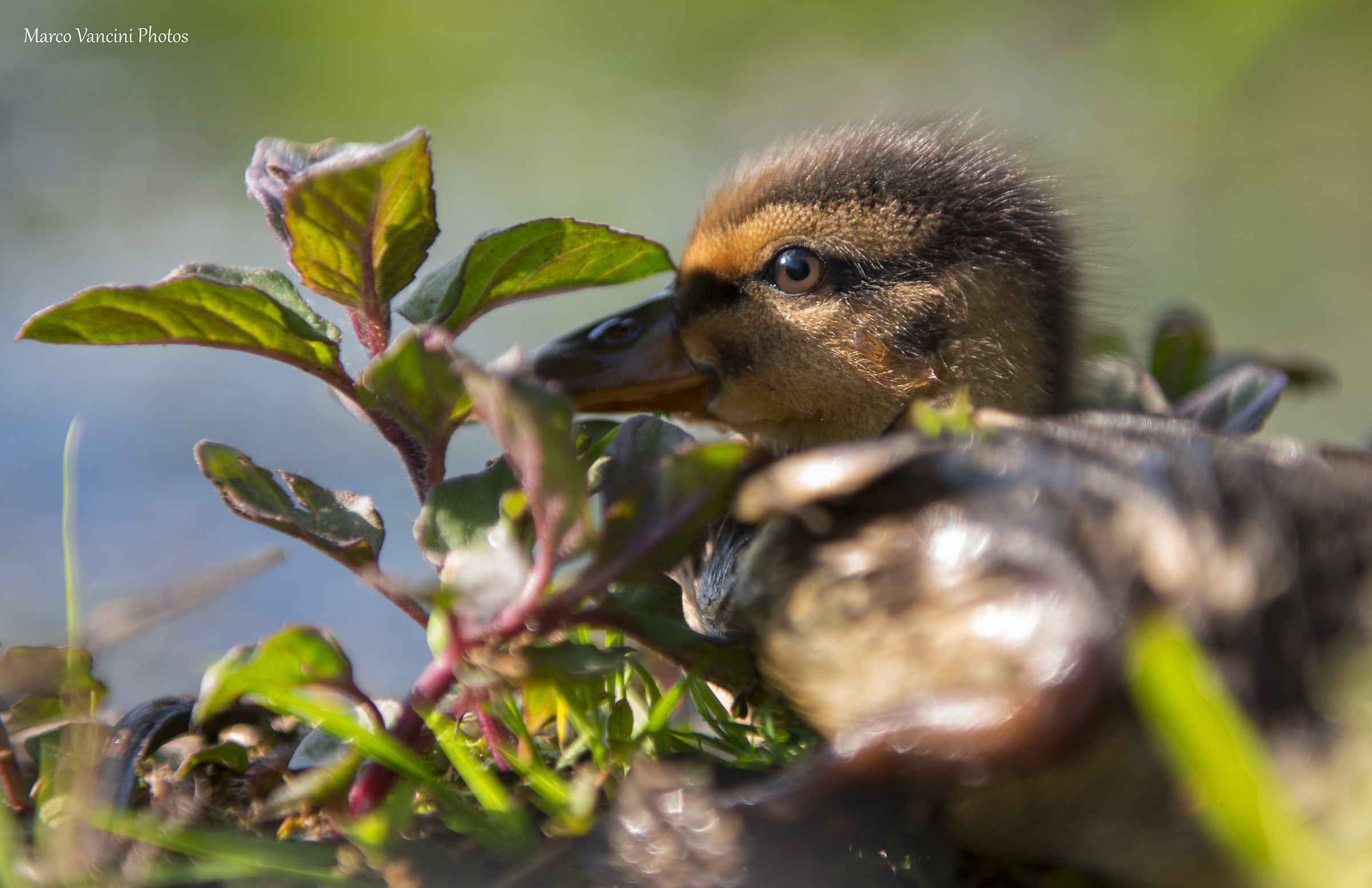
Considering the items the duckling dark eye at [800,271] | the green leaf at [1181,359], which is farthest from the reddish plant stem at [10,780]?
the green leaf at [1181,359]

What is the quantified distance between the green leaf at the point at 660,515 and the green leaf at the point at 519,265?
234 mm

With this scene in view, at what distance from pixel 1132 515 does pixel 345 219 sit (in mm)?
487

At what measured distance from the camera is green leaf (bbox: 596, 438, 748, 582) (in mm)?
549

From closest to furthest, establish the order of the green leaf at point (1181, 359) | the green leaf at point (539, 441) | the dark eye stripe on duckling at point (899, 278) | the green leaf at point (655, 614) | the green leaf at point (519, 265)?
the green leaf at point (539, 441) → the green leaf at point (655, 614) → the green leaf at point (519, 265) → the dark eye stripe on duckling at point (899, 278) → the green leaf at point (1181, 359)

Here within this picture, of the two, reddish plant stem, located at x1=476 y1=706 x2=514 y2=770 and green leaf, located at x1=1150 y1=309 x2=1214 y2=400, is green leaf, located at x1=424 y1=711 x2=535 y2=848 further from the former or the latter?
green leaf, located at x1=1150 y1=309 x2=1214 y2=400

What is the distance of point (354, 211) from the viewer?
0.64m

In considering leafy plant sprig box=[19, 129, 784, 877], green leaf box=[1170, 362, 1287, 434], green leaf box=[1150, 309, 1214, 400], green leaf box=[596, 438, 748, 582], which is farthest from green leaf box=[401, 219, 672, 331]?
green leaf box=[1150, 309, 1214, 400]

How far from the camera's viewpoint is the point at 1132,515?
499 millimetres

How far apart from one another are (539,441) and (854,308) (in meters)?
0.61

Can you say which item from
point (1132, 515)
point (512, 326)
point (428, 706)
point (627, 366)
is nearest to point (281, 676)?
point (428, 706)

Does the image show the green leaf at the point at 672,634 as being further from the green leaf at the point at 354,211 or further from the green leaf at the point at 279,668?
the green leaf at the point at 354,211

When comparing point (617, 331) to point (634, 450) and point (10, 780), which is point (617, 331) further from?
Result: point (10, 780)

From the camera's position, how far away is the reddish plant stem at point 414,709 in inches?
22.0

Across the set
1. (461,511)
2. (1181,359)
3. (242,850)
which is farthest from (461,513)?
(1181,359)
